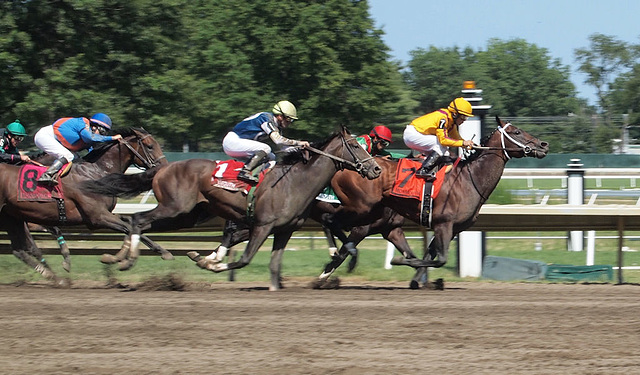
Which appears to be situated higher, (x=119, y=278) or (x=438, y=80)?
(x=438, y=80)

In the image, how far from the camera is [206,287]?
973cm

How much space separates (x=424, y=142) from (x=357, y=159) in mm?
1079

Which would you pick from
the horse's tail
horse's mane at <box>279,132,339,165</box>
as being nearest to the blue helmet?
the horse's tail

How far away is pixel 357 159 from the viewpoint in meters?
9.26

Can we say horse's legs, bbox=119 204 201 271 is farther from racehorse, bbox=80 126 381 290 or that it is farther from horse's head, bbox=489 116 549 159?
horse's head, bbox=489 116 549 159

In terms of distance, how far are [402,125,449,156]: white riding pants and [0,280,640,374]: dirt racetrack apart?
76.0 inches

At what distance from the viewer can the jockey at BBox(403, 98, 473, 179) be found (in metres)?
9.66

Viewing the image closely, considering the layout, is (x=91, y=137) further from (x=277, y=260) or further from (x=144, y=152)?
(x=277, y=260)

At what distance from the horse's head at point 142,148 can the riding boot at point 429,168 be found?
10.2 feet

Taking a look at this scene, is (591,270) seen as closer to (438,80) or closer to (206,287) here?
(206,287)

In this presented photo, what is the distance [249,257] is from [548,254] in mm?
6004

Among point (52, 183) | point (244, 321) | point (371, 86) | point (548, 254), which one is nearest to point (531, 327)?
point (244, 321)

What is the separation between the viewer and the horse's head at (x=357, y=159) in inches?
363

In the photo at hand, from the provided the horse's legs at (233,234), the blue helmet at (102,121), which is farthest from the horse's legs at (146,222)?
the blue helmet at (102,121)
